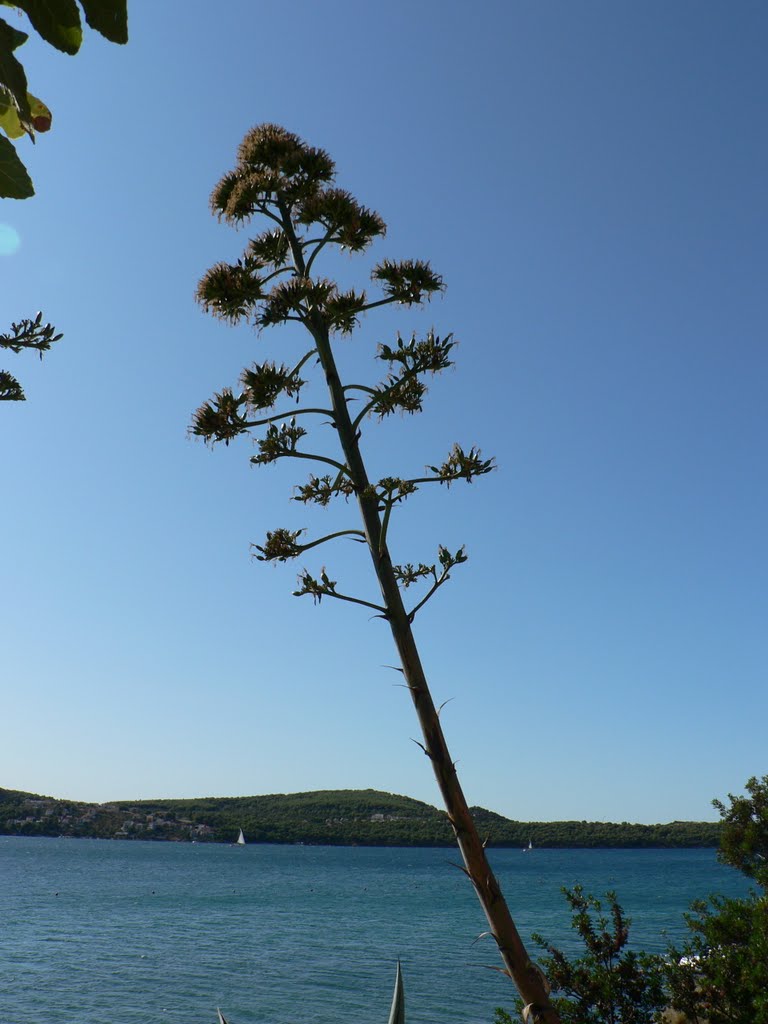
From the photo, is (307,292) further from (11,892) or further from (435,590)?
(11,892)

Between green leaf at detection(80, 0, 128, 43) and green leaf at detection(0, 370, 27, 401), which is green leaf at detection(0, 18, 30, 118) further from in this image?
green leaf at detection(0, 370, 27, 401)

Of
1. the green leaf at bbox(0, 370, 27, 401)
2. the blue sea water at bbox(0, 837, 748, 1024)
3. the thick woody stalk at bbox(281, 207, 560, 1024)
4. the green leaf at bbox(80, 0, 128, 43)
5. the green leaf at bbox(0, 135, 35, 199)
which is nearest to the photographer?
the green leaf at bbox(80, 0, 128, 43)

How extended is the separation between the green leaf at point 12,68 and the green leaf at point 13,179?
0.07 m

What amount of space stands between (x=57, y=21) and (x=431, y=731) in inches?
126

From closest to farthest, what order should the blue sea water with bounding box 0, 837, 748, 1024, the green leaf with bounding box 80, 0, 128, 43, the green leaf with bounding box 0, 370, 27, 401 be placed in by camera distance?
the green leaf with bounding box 80, 0, 128, 43, the green leaf with bounding box 0, 370, 27, 401, the blue sea water with bounding box 0, 837, 748, 1024

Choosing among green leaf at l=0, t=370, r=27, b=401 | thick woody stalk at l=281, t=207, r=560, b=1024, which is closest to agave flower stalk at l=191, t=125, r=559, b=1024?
thick woody stalk at l=281, t=207, r=560, b=1024

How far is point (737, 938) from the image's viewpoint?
33.5ft

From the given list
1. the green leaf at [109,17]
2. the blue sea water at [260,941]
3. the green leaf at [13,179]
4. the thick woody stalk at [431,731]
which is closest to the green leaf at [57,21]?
the green leaf at [109,17]

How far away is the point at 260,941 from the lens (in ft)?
180

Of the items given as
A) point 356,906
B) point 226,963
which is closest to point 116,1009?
point 226,963

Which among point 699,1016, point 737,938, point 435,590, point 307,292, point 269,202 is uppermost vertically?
point 269,202

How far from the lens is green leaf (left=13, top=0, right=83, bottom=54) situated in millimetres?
837

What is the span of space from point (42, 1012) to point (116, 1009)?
9.49 ft

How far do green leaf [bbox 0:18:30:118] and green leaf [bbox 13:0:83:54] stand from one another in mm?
53
